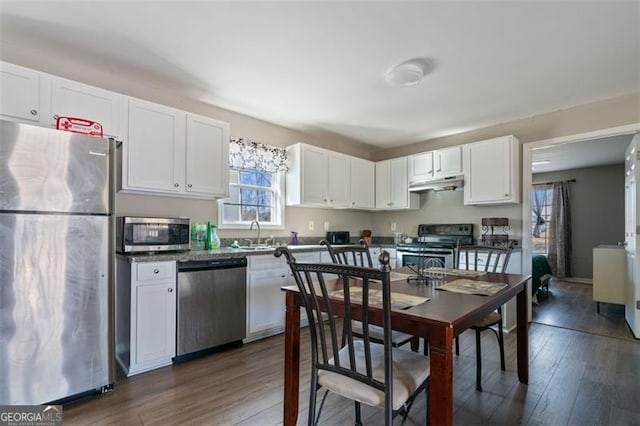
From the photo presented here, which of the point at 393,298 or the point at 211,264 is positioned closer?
the point at 393,298

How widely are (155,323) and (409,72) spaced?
279cm

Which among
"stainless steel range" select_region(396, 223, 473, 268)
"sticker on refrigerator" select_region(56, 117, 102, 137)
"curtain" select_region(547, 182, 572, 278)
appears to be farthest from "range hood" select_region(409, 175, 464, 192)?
"curtain" select_region(547, 182, 572, 278)

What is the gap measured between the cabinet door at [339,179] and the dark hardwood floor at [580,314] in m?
2.78

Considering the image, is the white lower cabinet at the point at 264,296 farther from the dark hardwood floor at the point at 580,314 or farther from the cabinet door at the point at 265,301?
the dark hardwood floor at the point at 580,314

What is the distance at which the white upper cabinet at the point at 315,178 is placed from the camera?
391 centimetres

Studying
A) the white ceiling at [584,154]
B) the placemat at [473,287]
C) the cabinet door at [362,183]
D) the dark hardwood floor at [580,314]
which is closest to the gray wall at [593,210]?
the white ceiling at [584,154]

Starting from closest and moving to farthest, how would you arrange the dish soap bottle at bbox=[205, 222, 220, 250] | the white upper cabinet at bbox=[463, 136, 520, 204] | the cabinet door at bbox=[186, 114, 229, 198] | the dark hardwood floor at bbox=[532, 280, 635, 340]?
the cabinet door at bbox=[186, 114, 229, 198] < the dish soap bottle at bbox=[205, 222, 220, 250] < the dark hardwood floor at bbox=[532, 280, 635, 340] < the white upper cabinet at bbox=[463, 136, 520, 204]

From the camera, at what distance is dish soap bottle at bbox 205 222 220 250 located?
3.18 meters

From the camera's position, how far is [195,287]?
8.64ft

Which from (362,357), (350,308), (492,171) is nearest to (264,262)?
(362,357)

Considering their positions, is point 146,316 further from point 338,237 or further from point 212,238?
point 338,237

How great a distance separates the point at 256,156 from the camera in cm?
370

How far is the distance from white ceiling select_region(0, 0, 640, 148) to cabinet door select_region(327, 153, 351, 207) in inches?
40.8

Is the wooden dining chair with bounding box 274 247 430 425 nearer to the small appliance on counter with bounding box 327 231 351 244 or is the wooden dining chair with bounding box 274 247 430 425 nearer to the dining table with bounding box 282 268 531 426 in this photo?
the dining table with bounding box 282 268 531 426
